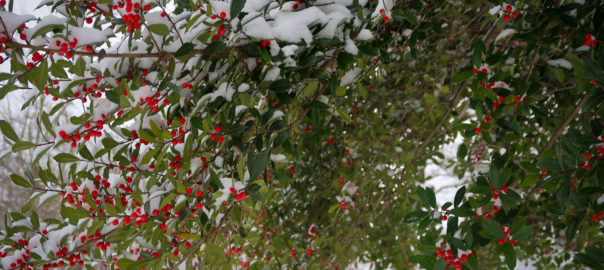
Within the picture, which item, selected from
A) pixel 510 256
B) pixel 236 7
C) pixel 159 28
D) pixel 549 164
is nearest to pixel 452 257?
pixel 510 256

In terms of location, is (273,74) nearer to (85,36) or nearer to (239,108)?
(239,108)

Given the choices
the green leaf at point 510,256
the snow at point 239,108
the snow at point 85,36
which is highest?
the snow at point 85,36

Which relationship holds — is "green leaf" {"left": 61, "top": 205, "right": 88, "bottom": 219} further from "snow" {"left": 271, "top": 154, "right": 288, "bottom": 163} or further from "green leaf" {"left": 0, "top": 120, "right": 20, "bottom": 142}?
"snow" {"left": 271, "top": 154, "right": 288, "bottom": 163}

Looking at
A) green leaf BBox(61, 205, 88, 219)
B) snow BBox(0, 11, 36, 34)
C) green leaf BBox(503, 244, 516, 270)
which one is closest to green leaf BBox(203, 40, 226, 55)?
snow BBox(0, 11, 36, 34)

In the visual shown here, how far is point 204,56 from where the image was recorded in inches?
42.1

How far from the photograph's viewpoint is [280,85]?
0.98 meters

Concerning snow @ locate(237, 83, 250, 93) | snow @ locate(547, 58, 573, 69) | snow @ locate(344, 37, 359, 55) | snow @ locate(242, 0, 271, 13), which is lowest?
snow @ locate(547, 58, 573, 69)

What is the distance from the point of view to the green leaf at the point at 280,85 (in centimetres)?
98

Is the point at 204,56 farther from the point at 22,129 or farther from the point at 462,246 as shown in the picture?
the point at 22,129

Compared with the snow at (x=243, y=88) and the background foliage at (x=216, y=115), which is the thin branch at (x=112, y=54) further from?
the snow at (x=243, y=88)

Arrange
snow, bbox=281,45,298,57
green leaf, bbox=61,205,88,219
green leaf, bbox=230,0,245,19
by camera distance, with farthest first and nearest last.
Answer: green leaf, bbox=61,205,88,219
snow, bbox=281,45,298,57
green leaf, bbox=230,0,245,19

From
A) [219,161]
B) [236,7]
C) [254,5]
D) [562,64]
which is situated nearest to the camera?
[236,7]

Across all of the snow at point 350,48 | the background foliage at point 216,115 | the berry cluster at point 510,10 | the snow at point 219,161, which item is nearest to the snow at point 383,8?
the background foliage at point 216,115

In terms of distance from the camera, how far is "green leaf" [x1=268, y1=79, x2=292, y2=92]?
0.98m
